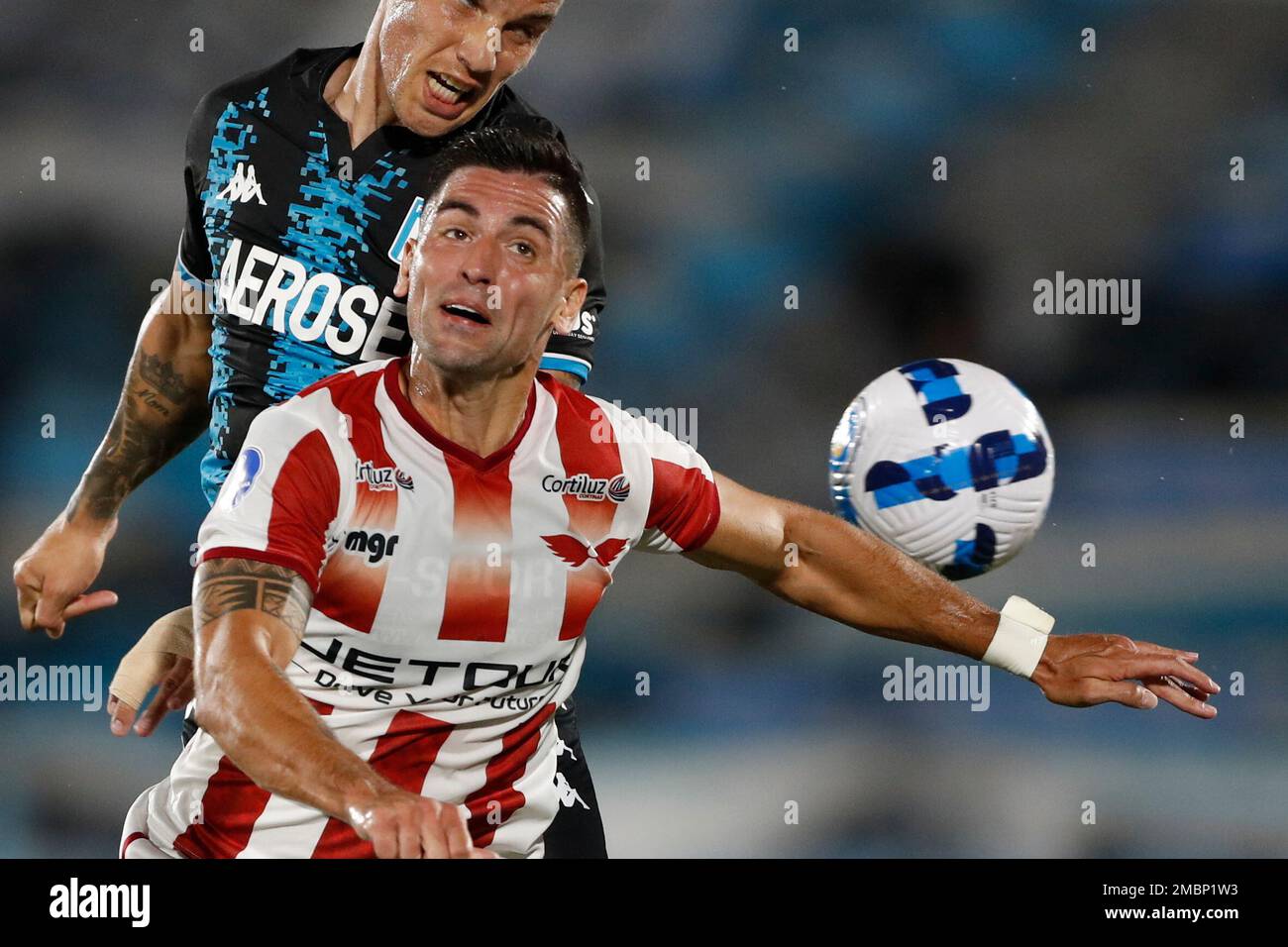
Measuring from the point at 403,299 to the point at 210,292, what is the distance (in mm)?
460

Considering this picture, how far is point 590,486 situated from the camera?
2738 millimetres

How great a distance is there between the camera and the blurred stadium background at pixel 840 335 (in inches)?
188

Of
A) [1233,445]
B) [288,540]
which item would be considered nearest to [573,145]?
[1233,445]

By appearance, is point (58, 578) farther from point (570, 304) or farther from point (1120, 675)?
point (1120, 675)

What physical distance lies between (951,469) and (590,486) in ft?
2.36

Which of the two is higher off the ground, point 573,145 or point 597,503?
point 573,145

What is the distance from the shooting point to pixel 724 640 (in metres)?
4.96

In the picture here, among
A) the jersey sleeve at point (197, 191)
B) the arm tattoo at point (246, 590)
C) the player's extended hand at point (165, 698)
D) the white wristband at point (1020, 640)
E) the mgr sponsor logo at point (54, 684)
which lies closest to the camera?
the arm tattoo at point (246, 590)

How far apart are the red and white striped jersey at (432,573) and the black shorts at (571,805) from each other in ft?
0.34

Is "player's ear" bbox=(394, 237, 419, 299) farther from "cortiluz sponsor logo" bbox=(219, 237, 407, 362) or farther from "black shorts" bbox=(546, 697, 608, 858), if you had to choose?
"black shorts" bbox=(546, 697, 608, 858)

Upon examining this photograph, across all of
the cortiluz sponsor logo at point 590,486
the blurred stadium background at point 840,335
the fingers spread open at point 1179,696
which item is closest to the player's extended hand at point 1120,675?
the fingers spread open at point 1179,696

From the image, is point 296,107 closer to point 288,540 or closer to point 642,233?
point 288,540

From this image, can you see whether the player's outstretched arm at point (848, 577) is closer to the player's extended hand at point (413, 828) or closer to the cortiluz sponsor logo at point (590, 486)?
the cortiluz sponsor logo at point (590, 486)

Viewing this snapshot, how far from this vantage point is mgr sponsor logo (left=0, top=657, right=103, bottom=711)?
184 inches
